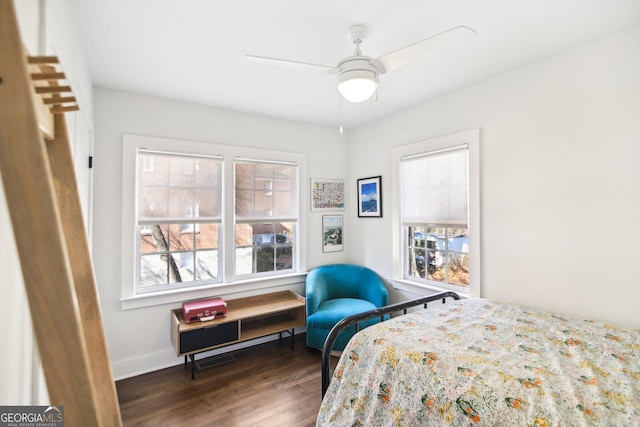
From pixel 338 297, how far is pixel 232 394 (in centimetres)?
158

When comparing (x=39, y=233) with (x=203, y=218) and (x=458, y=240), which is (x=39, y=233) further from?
(x=458, y=240)

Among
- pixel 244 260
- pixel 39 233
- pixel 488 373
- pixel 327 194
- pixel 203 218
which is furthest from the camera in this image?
pixel 327 194

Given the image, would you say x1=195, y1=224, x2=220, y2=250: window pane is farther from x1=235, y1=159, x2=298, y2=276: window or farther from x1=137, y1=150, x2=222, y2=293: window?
x1=235, y1=159, x2=298, y2=276: window

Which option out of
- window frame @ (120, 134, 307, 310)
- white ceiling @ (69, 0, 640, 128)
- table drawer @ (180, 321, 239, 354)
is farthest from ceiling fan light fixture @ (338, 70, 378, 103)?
table drawer @ (180, 321, 239, 354)

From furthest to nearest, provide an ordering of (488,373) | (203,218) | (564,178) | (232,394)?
(203,218) < (232,394) < (564,178) < (488,373)

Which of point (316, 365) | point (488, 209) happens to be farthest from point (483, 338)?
point (316, 365)

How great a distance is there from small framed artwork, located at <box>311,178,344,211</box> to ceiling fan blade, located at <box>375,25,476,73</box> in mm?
2136

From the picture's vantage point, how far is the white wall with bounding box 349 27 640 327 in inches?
76.4

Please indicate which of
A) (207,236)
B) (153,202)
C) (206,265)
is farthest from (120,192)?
(206,265)

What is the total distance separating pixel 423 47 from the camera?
159cm

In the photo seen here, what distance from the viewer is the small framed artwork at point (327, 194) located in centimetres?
387

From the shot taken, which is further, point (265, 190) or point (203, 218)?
point (265, 190)

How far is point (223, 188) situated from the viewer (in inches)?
128

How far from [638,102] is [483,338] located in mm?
1773
